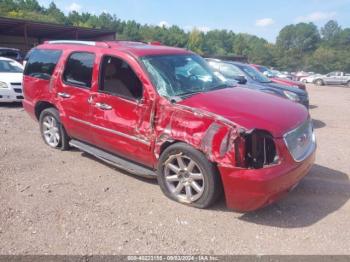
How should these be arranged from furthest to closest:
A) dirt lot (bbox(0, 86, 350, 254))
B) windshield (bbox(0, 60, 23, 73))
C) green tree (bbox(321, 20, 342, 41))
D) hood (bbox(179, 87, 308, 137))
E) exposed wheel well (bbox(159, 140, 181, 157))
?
green tree (bbox(321, 20, 342, 41)) → windshield (bbox(0, 60, 23, 73)) → exposed wheel well (bbox(159, 140, 181, 157)) → hood (bbox(179, 87, 308, 137)) → dirt lot (bbox(0, 86, 350, 254))

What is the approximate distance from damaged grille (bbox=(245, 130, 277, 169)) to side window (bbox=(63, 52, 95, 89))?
259cm

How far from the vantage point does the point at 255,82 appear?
9.34 metres

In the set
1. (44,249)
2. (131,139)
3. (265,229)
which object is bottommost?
(44,249)

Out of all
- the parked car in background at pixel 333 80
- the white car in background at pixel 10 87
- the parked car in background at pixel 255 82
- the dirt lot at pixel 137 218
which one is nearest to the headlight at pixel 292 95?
the parked car in background at pixel 255 82

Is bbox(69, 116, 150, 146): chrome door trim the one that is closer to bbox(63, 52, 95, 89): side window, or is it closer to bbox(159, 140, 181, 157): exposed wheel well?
bbox(159, 140, 181, 157): exposed wheel well

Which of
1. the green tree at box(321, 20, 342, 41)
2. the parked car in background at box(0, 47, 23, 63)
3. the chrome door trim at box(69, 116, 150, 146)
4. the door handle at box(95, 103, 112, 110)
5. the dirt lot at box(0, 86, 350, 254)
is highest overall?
the green tree at box(321, 20, 342, 41)

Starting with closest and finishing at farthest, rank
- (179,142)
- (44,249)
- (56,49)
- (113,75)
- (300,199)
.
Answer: (44,249) < (179,142) < (300,199) < (113,75) < (56,49)

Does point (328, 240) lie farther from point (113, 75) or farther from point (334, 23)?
point (334, 23)

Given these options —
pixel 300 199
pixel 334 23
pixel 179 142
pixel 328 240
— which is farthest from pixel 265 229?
pixel 334 23

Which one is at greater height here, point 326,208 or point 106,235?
point 326,208

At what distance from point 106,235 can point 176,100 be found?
1.69 meters

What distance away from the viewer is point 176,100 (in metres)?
4.02

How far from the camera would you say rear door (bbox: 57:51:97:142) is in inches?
195

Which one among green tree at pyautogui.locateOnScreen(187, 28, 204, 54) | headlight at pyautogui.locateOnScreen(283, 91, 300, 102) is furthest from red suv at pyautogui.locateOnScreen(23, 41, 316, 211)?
green tree at pyautogui.locateOnScreen(187, 28, 204, 54)
